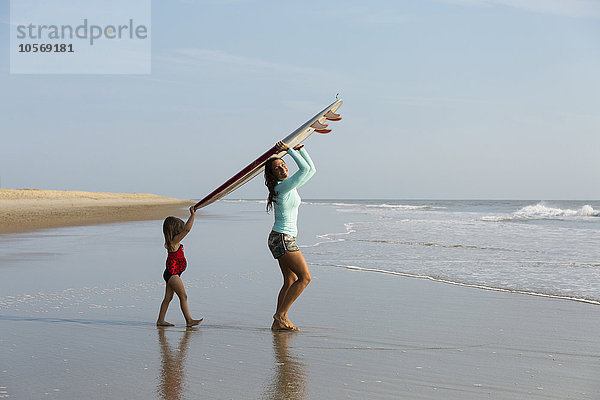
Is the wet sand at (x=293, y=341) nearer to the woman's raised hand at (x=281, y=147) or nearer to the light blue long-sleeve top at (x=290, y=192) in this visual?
the light blue long-sleeve top at (x=290, y=192)

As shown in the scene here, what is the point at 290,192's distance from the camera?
513cm

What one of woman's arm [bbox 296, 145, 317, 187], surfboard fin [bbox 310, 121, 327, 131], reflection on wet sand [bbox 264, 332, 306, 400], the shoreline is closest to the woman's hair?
woman's arm [bbox 296, 145, 317, 187]

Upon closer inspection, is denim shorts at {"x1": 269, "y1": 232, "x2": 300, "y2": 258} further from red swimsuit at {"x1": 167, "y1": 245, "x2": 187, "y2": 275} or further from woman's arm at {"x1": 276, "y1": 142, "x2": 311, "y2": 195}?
red swimsuit at {"x1": 167, "y1": 245, "x2": 187, "y2": 275}

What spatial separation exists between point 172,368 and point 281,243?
158cm

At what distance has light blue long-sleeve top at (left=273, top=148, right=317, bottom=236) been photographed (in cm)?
504

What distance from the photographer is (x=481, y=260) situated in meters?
10.5

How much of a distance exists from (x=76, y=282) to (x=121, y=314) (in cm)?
225

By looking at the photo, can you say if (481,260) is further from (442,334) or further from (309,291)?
(442,334)

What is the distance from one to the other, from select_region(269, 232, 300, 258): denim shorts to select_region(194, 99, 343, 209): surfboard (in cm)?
68

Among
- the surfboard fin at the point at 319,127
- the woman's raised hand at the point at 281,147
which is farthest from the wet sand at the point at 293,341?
the surfboard fin at the point at 319,127

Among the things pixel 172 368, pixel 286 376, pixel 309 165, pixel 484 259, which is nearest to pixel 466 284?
pixel 484 259

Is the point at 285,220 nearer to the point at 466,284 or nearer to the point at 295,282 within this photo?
the point at 295,282

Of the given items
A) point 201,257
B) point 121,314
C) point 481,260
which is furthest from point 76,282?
point 481,260

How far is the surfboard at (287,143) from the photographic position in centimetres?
530
